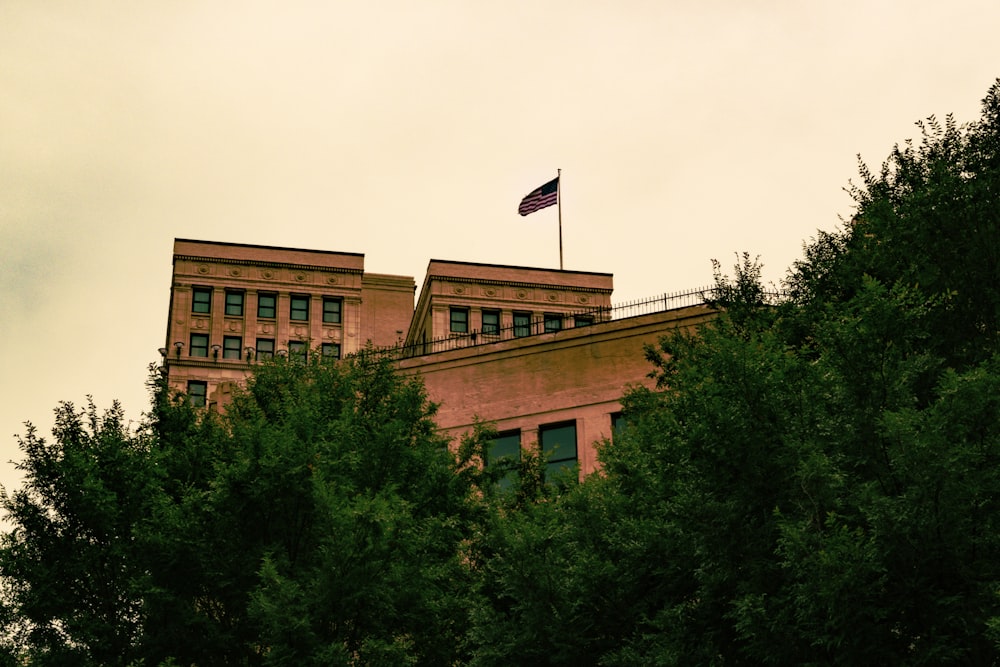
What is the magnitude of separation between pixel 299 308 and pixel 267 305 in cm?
214

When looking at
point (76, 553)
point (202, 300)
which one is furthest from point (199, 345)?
point (76, 553)

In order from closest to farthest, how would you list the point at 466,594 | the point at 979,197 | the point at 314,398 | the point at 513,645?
1. the point at 513,645
2. the point at 979,197
3. the point at 466,594
4. the point at 314,398

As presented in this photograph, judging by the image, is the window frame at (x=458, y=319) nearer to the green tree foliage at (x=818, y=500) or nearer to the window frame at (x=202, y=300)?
the window frame at (x=202, y=300)

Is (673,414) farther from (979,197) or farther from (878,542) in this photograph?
(979,197)

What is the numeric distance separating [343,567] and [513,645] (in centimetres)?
343

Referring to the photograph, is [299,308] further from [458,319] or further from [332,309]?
[458,319]

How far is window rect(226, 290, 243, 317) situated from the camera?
277ft

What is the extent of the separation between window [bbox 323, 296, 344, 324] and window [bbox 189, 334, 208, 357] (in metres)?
8.11

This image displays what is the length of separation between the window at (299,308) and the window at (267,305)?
1.15m

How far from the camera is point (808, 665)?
59.3ft

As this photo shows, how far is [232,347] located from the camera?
83.1m

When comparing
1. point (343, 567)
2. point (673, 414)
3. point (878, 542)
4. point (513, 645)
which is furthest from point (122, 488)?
Answer: point (878, 542)

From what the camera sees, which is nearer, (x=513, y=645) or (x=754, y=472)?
(x=754, y=472)

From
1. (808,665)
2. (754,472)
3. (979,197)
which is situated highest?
(979,197)
